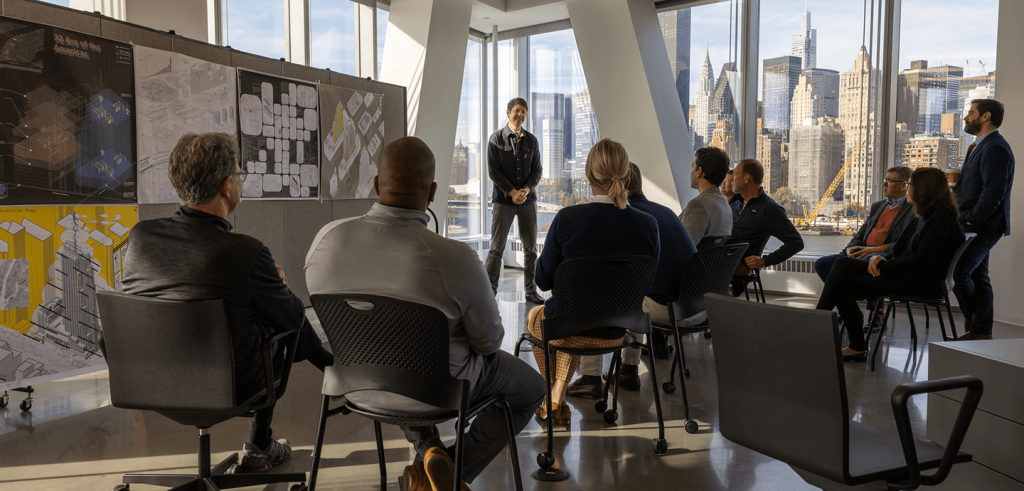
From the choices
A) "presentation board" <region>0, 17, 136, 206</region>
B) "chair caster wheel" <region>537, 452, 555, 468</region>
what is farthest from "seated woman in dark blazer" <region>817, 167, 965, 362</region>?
"presentation board" <region>0, 17, 136, 206</region>

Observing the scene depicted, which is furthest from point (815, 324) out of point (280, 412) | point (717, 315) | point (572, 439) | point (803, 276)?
point (803, 276)

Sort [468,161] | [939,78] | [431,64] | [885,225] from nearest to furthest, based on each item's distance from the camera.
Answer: [885,225] < [939,78] < [431,64] < [468,161]

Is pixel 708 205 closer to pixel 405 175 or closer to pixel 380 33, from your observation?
pixel 405 175

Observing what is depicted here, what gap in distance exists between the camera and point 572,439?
2.90 meters

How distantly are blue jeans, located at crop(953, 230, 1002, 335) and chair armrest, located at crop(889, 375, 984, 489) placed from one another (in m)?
3.50

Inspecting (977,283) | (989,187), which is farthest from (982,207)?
(977,283)

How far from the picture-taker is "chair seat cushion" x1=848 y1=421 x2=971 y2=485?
161cm

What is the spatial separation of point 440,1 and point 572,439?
535 centimetres

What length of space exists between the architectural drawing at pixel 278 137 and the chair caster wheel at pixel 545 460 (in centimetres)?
291

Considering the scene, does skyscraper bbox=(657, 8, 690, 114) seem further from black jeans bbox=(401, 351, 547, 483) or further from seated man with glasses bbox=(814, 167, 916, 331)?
black jeans bbox=(401, 351, 547, 483)

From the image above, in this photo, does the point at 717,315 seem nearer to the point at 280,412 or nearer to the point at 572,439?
the point at 572,439

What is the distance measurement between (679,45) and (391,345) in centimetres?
659

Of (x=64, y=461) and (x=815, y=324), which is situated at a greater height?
(x=815, y=324)

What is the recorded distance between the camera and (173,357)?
1.93 m
